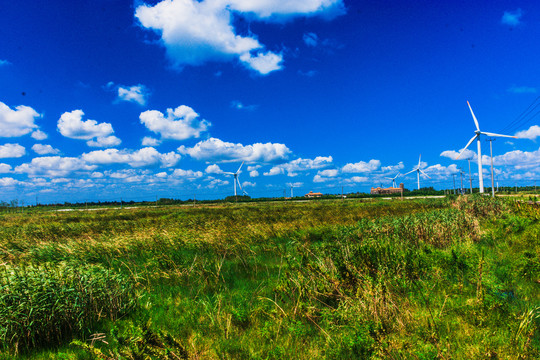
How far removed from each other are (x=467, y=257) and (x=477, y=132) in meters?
73.4

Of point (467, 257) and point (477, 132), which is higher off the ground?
point (477, 132)

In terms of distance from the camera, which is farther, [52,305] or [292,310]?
[292,310]

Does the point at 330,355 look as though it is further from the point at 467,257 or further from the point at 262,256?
the point at 262,256

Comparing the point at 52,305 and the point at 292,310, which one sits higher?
the point at 52,305

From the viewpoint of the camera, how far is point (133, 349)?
3.55 meters

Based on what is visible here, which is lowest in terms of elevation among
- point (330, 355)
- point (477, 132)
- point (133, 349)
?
point (330, 355)

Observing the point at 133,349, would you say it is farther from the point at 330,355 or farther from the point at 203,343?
the point at 330,355

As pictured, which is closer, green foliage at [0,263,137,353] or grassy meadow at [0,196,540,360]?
grassy meadow at [0,196,540,360]

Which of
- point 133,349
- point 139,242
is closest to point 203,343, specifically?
point 133,349

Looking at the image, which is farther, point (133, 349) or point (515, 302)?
point (515, 302)

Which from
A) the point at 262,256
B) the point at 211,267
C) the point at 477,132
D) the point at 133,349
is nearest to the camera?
the point at 133,349

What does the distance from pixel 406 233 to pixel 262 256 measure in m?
5.21

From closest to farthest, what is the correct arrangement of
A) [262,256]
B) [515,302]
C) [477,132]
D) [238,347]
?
1. [238,347]
2. [515,302]
3. [262,256]
4. [477,132]

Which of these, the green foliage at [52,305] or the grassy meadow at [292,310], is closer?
the grassy meadow at [292,310]
